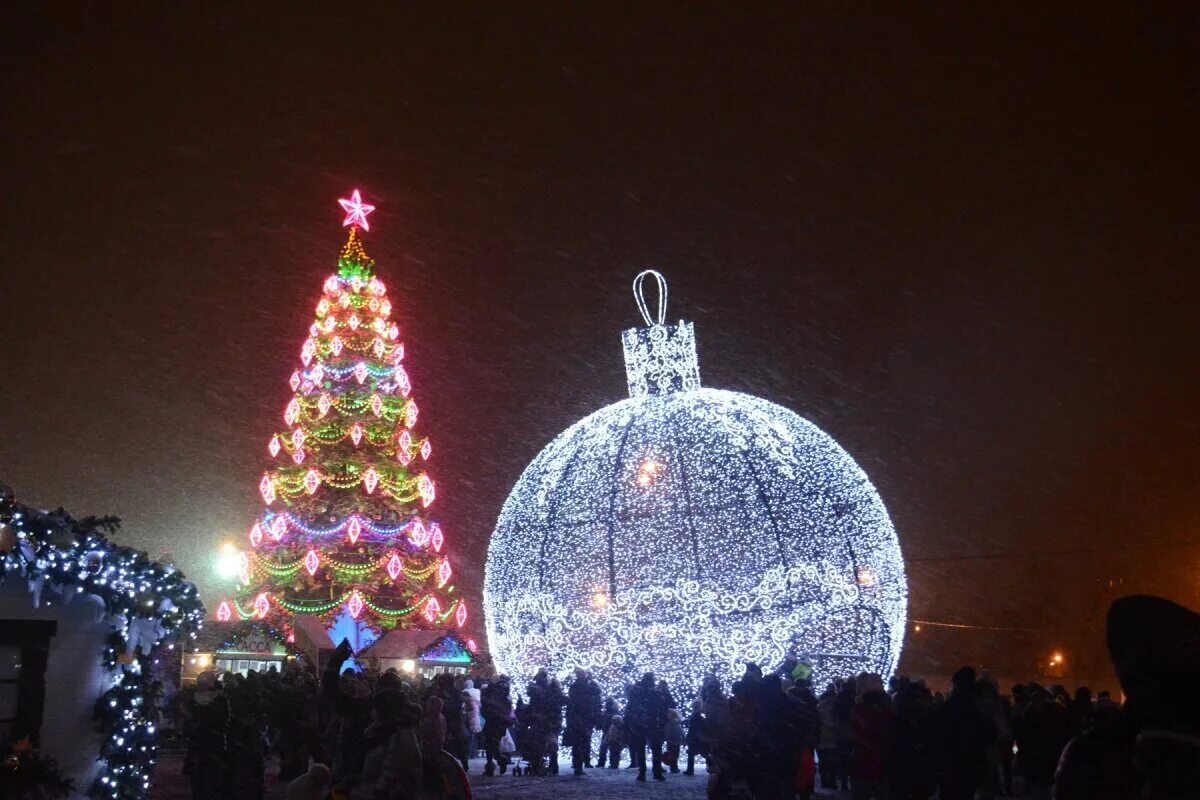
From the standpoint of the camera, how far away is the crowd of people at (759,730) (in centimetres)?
348

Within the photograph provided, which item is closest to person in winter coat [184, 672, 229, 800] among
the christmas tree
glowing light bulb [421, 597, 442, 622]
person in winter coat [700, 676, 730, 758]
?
person in winter coat [700, 676, 730, 758]

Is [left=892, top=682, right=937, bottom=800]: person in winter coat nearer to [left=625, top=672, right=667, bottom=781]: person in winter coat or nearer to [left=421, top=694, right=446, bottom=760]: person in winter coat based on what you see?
[left=421, top=694, right=446, bottom=760]: person in winter coat

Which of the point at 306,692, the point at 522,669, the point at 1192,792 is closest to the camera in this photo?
the point at 1192,792

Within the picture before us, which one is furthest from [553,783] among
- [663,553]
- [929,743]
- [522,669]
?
[929,743]

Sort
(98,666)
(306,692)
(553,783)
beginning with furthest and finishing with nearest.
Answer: (553,783) → (306,692) → (98,666)

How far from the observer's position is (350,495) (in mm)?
27812

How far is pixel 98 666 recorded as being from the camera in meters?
9.28

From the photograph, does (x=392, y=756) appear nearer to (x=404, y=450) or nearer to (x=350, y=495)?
(x=350, y=495)

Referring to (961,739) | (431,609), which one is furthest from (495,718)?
(431,609)

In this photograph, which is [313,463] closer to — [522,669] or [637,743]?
[522,669]

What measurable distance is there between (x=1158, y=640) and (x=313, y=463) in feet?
86.2

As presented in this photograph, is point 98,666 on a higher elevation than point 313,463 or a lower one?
lower

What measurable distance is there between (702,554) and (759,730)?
493 cm

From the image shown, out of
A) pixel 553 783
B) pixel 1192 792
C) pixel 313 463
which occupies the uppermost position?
pixel 313 463
